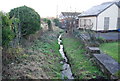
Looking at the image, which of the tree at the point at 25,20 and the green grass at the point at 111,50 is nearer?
the green grass at the point at 111,50

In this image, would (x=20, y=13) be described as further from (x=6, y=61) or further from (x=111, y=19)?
(x=111, y=19)

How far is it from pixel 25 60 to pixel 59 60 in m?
3.13

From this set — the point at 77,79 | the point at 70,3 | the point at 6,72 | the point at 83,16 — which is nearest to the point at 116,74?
the point at 77,79

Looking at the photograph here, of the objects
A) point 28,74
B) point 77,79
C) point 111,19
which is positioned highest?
point 111,19

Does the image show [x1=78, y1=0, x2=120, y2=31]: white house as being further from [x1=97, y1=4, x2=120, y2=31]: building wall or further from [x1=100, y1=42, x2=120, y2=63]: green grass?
[x1=100, y1=42, x2=120, y2=63]: green grass

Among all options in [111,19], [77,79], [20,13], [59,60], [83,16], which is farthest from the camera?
[83,16]

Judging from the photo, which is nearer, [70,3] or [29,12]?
[29,12]

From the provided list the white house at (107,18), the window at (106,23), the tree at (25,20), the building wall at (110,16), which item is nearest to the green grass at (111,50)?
the tree at (25,20)

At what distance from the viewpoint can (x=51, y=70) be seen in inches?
306

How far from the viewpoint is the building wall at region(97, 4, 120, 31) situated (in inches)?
886

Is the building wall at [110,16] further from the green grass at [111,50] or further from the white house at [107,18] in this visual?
the green grass at [111,50]

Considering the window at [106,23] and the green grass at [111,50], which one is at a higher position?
the window at [106,23]

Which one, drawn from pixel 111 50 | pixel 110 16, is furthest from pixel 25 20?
pixel 110 16

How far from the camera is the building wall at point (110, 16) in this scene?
22500 mm
